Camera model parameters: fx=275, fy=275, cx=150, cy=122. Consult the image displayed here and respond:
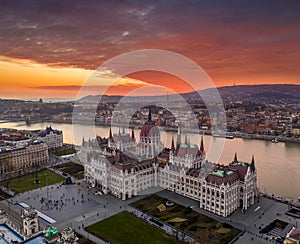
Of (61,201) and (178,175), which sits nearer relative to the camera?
(61,201)

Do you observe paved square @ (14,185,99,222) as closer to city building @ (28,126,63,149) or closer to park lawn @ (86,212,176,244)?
park lawn @ (86,212,176,244)

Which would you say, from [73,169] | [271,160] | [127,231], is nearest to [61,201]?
[127,231]

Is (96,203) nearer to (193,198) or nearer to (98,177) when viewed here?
(98,177)

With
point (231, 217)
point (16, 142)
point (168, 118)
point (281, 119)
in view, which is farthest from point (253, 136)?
point (16, 142)

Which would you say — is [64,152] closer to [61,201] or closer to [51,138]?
[51,138]

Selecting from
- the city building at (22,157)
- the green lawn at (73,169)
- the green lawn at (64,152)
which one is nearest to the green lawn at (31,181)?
the green lawn at (73,169)

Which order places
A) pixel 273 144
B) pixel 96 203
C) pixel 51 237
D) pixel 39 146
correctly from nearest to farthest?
pixel 51 237 < pixel 96 203 < pixel 39 146 < pixel 273 144

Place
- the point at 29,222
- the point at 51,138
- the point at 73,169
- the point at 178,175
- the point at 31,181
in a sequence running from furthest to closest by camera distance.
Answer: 1. the point at 51,138
2. the point at 73,169
3. the point at 31,181
4. the point at 178,175
5. the point at 29,222

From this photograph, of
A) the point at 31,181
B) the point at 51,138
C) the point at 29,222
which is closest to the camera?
the point at 29,222
